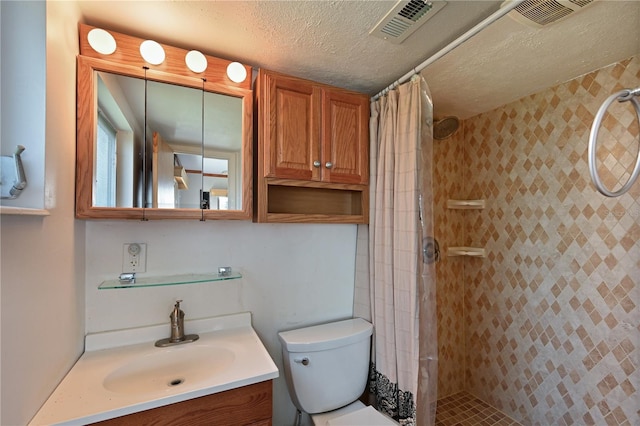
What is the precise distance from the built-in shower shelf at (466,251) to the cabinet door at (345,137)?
3.49 ft

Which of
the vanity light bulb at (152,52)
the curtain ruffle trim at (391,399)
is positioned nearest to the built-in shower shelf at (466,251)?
the curtain ruffle trim at (391,399)

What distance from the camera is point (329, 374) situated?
144 centimetres

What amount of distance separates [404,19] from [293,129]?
67 centimetres

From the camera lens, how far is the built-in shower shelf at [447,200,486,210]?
211cm

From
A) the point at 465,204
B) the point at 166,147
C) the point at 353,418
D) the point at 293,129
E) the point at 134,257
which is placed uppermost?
the point at 293,129

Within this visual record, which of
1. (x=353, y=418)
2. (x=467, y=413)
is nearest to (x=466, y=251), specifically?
(x=467, y=413)

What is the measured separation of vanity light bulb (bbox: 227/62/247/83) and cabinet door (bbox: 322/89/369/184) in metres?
0.43

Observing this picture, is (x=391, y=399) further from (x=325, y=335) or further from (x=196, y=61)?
(x=196, y=61)

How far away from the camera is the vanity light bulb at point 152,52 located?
1205mm

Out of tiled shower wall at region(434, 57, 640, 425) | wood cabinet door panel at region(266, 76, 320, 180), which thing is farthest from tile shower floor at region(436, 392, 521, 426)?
wood cabinet door panel at region(266, 76, 320, 180)

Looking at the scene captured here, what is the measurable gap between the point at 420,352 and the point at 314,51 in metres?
1.56

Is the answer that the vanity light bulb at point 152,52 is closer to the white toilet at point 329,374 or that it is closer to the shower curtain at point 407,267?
the shower curtain at point 407,267

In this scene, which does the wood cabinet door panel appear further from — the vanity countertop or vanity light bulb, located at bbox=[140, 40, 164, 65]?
the vanity countertop

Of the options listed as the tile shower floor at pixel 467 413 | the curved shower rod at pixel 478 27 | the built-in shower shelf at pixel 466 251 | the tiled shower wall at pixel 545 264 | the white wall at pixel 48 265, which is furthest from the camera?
the built-in shower shelf at pixel 466 251
